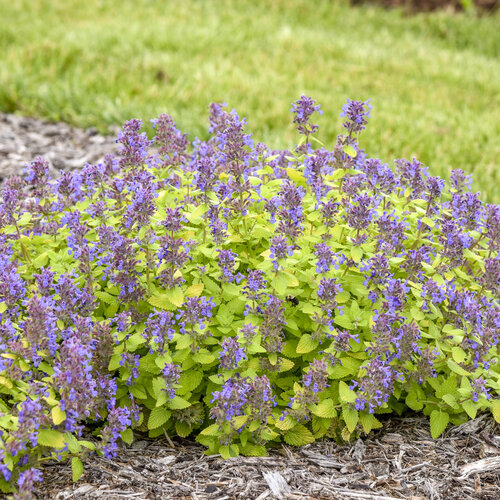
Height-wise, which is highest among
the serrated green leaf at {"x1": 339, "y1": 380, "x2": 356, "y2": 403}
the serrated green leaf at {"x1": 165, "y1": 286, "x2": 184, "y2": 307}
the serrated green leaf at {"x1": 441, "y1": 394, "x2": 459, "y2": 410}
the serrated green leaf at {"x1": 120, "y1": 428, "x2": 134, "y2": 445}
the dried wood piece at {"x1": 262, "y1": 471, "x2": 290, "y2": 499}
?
the serrated green leaf at {"x1": 165, "y1": 286, "x2": 184, "y2": 307}

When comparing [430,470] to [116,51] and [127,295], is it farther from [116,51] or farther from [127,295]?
[116,51]

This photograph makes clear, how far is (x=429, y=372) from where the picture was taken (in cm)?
304

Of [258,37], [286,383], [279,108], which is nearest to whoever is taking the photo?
[286,383]

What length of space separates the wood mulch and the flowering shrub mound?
3.5 inches

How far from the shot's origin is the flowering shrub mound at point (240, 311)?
2762mm

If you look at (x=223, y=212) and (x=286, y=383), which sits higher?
(x=223, y=212)

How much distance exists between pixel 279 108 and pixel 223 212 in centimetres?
461

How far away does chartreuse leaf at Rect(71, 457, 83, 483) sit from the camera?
8.45 ft

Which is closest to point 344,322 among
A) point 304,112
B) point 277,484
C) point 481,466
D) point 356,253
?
point 356,253

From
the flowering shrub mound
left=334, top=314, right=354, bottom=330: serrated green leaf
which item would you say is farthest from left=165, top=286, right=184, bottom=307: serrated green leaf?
left=334, top=314, right=354, bottom=330: serrated green leaf

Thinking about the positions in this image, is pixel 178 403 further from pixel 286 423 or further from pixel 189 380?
pixel 286 423

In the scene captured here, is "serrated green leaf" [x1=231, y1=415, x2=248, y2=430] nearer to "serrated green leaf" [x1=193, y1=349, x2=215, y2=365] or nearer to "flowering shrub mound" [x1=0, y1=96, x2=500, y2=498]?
"flowering shrub mound" [x1=0, y1=96, x2=500, y2=498]

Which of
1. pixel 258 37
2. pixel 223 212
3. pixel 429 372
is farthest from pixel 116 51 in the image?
pixel 429 372

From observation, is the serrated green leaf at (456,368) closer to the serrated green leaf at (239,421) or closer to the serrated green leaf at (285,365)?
the serrated green leaf at (285,365)
